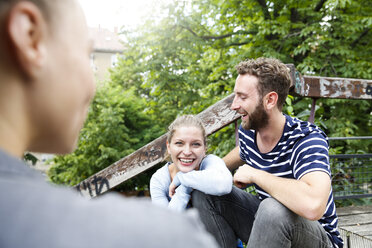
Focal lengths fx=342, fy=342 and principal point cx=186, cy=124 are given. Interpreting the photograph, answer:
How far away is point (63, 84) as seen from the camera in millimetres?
446

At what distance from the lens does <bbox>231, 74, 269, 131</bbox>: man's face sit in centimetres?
226

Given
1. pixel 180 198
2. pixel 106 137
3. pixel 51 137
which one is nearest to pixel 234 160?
pixel 180 198

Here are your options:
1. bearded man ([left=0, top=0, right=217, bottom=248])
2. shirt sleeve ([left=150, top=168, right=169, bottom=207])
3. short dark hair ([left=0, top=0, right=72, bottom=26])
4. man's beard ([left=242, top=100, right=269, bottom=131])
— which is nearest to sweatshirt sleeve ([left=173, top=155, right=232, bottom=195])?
shirt sleeve ([left=150, top=168, right=169, bottom=207])

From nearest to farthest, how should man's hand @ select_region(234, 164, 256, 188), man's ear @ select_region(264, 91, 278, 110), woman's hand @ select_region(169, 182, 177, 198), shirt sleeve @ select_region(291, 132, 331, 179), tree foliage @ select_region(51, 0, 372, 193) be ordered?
shirt sleeve @ select_region(291, 132, 331, 179) < man's hand @ select_region(234, 164, 256, 188) < woman's hand @ select_region(169, 182, 177, 198) < man's ear @ select_region(264, 91, 278, 110) < tree foliage @ select_region(51, 0, 372, 193)

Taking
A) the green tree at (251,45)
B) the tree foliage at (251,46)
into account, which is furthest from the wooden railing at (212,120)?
the green tree at (251,45)

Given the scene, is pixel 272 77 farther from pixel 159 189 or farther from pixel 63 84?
pixel 63 84

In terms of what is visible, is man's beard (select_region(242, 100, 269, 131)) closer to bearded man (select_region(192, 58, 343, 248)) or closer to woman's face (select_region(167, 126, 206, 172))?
bearded man (select_region(192, 58, 343, 248))

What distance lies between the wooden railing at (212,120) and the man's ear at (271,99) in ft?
0.66

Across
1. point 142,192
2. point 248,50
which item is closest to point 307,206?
point 248,50

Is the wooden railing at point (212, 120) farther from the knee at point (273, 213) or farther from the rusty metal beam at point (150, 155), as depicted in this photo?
the knee at point (273, 213)

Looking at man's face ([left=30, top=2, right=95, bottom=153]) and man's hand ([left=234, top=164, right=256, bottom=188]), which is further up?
man's face ([left=30, top=2, right=95, bottom=153])

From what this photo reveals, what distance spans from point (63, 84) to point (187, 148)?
1819 millimetres

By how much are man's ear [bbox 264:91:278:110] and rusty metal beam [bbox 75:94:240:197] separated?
8.5 inches

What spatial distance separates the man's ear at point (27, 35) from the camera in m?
0.39
